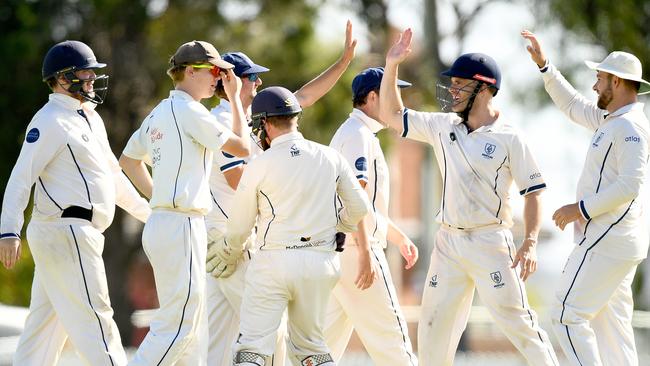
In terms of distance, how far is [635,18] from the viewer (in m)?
26.7

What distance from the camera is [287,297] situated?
991 centimetres

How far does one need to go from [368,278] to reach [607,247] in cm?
178

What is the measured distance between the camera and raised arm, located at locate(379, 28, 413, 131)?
35.1ft

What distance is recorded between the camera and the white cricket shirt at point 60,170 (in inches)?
395

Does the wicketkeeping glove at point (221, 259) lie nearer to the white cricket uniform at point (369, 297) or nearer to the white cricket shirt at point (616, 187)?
the white cricket uniform at point (369, 297)

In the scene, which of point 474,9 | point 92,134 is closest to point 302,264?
point 92,134

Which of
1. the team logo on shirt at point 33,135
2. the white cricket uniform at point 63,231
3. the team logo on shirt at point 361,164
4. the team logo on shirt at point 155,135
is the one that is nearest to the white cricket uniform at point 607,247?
the team logo on shirt at point 361,164

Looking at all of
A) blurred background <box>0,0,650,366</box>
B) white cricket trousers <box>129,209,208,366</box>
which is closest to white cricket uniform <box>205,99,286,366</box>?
white cricket trousers <box>129,209,208,366</box>

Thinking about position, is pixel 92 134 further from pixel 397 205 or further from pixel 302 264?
pixel 397 205

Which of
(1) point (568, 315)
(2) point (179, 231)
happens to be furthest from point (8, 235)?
(1) point (568, 315)

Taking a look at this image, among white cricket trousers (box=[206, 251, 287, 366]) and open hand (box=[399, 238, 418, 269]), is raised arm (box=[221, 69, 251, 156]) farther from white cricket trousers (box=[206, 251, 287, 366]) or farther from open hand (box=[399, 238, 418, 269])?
open hand (box=[399, 238, 418, 269])

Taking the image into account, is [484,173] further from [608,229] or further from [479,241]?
[608,229]

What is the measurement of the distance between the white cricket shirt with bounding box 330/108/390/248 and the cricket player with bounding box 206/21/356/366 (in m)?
0.68

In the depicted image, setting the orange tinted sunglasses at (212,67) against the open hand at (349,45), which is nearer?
the orange tinted sunglasses at (212,67)
